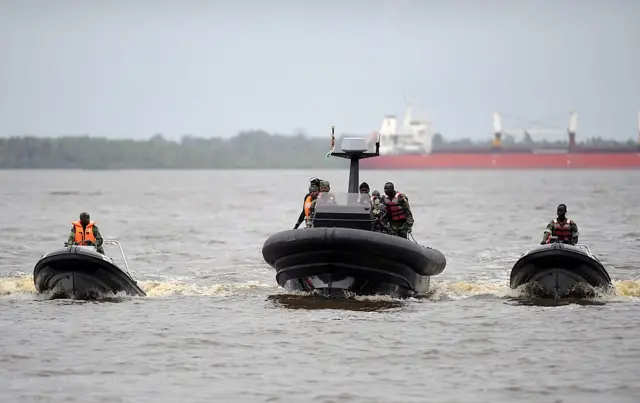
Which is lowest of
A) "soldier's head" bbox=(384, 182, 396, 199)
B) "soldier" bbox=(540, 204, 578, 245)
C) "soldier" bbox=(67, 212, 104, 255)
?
"soldier" bbox=(67, 212, 104, 255)

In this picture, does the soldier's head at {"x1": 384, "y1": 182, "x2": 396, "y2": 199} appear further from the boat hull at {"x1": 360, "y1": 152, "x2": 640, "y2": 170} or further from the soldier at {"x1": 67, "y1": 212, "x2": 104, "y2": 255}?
the boat hull at {"x1": 360, "y1": 152, "x2": 640, "y2": 170}

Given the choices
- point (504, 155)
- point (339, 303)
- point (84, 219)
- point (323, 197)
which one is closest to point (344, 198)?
point (323, 197)

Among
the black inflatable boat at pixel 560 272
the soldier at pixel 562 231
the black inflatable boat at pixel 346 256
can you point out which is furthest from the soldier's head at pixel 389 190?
the soldier at pixel 562 231

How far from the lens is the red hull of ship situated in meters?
136

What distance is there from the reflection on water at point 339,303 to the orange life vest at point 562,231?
261 cm

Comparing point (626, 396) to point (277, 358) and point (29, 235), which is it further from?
point (29, 235)

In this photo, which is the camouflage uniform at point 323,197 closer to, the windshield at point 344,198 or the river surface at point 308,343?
the windshield at point 344,198

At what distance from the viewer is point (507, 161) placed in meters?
139

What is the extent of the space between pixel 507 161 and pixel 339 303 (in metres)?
124

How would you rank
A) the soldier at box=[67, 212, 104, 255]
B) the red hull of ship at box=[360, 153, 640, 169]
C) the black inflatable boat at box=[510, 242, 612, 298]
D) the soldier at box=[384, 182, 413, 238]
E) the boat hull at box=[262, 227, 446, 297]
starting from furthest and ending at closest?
the red hull of ship at box=[360, 153, 640, 169]
the soldier at box=[384, 182, 413, 238]
the soldier at box=[67, 212, 104, 255]
the black inflatable boat at box=[510, 242, 612, 298]
the boat hull at box=[262, 227, 446, 297]

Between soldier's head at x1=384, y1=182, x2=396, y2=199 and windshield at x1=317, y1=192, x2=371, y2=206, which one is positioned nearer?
windshield at x1=317, y1=192, x2=371, y2=206

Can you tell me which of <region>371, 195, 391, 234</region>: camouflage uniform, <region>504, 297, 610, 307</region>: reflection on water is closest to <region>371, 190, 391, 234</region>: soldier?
<region>371, 195, 391, 234</region>: camouflage uniform

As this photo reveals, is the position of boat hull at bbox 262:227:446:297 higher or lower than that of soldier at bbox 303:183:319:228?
lower

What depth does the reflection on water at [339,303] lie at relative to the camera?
1659 centimetres
